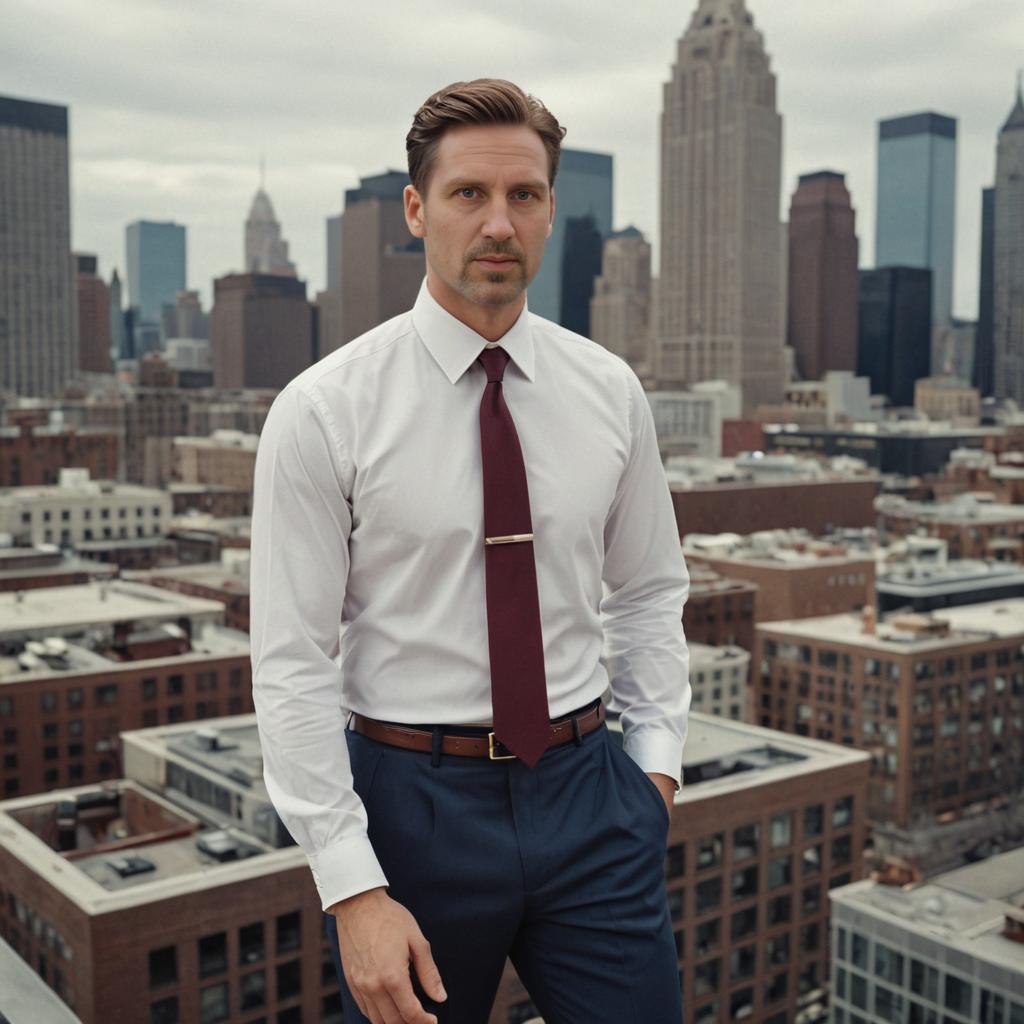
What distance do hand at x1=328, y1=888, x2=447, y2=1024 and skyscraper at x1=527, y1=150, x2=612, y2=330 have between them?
14308 cm

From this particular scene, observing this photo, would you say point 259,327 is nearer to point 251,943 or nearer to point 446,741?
point 251,943

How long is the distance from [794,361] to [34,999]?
6034 inches

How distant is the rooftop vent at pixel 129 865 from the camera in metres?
18.2

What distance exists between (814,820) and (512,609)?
2301cm

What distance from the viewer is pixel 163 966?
17.1m

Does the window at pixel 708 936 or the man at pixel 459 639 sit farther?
the window at pixel 708 936

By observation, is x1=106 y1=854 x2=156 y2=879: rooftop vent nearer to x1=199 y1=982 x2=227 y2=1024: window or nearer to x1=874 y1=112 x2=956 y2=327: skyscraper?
x1=199 y1=982 x2=227 y2=1024: window

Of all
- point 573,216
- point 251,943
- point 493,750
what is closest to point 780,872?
point 251,943

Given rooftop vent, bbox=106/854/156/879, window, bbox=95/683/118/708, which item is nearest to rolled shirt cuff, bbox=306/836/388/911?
rooftop vent, bbox=106/854/156/879

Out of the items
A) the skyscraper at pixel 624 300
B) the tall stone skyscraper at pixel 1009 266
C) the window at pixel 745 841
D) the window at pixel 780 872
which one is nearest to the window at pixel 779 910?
the window at pixel 780 872

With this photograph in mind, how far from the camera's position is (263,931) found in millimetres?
17828

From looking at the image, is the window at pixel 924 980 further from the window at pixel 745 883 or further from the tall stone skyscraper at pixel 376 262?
the tall stone skyscraper at pixel 376 262

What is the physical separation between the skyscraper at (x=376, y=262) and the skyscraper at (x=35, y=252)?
27026mm

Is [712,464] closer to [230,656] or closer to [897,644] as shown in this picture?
[897,644]
